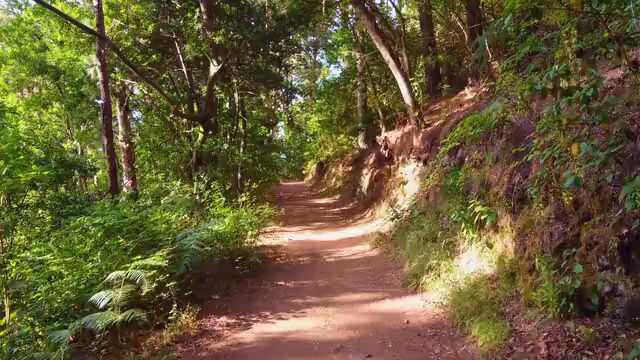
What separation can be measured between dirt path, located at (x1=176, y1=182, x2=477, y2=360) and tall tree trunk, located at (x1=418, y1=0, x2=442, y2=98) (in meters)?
7.59

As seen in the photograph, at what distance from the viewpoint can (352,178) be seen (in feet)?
60.8

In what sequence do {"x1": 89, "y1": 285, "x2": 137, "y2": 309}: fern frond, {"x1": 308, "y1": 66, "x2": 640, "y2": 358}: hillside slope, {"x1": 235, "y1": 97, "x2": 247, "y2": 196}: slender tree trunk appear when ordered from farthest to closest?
{"x1": 235, "y1": 97, "x2": 247, "y2": 196}: slender tree trunk, {"x1": 89, "y1": 285, "x2": 137, "y2": 309}: fern frond, {"x1": 308, "y1": 66, "x2": 640, "y2": 358}: hillside slope

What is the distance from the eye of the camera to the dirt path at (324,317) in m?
4.95

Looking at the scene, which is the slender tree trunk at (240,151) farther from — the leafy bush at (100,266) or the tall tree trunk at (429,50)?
the tall tree trunk at (429,50)

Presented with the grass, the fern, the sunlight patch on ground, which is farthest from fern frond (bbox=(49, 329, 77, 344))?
the sunlight patch on ground

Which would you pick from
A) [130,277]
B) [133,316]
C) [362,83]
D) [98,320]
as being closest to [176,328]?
[133,316]

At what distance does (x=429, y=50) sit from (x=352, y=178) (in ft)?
21.7

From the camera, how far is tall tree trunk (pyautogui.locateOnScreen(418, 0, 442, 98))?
13.2 meters

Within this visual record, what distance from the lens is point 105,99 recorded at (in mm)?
9516

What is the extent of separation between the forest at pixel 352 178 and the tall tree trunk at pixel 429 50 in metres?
0.08

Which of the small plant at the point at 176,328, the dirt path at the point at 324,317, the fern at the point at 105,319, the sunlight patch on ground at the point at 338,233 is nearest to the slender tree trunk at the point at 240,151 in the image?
the sunlight patch on ground at the point at 338,233

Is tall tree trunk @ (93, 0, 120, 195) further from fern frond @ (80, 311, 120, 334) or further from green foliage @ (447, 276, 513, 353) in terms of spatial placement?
green foliage @ (447, 276, 513, 353)

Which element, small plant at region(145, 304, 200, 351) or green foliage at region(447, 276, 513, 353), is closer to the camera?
green foliage at region(447, 276, 513, 353)

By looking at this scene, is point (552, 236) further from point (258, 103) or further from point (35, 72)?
point (35, 72)
